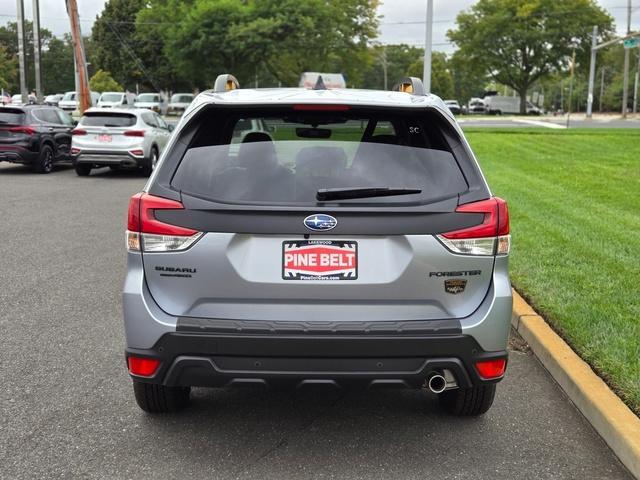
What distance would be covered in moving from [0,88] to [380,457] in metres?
87.3

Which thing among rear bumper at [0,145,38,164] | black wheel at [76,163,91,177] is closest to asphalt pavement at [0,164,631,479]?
black wheel at [76,163,91,177]

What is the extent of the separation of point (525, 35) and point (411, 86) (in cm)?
6868

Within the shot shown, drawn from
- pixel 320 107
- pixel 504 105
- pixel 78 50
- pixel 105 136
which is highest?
pixel 78 50

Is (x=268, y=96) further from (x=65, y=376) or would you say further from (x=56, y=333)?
(x=56, y=333)

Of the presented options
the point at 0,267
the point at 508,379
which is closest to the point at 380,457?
the point at 508,379

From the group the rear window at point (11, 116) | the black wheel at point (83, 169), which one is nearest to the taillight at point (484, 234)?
the black wheel at point (83, 169)

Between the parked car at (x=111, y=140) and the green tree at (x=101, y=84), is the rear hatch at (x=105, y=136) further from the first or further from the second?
the green tree at (x=101, y=84)

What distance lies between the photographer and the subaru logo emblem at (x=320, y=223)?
3301 mm

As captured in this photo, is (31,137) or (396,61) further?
(396,61)

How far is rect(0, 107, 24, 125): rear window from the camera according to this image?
57.4 feet

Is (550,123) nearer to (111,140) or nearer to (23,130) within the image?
(111,140)

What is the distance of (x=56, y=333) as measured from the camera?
Result: 5617mm

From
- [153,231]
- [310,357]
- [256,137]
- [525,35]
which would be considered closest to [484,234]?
[310,357]

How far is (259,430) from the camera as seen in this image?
156 inches
